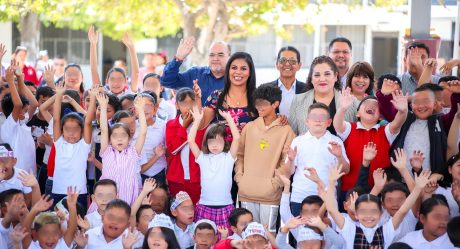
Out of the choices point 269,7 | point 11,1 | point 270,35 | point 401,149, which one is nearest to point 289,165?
point 401,149

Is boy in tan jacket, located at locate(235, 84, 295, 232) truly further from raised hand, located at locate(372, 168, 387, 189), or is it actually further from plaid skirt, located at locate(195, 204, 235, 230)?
raised hand, located at locate(372, 168, 387, 189)

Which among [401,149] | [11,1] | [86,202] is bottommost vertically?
[86,202]

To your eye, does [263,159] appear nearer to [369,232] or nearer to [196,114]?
[196,114]

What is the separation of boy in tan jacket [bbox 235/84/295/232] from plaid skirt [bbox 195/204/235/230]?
17 cm

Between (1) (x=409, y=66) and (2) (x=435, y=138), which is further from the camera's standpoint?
(1) (x=409, y=66)

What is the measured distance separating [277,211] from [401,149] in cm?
122

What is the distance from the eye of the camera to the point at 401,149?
301 inches

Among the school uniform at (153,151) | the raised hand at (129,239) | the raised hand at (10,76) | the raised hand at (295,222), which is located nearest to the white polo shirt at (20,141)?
the raised hand at (10,76)

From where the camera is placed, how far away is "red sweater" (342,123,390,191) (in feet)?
25.8

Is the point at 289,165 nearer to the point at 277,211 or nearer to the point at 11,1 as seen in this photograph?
the point at 277,211

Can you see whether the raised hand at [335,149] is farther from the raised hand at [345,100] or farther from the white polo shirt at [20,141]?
the white polo shirt at [20,141]

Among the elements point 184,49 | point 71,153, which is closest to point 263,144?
point 184,49

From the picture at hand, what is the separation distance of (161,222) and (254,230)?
79 cm

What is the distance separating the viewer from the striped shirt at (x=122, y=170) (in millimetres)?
8250
